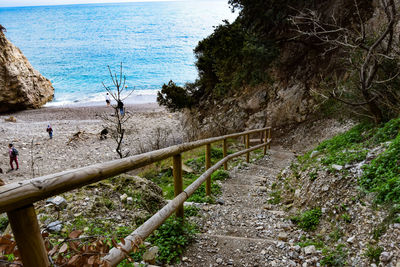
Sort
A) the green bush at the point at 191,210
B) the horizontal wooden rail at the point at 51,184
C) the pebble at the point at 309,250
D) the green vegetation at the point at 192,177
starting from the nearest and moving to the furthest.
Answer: the horizontal wooden rail at the point at 51,184
the pebble at the point at 309,250
the green bush at the point at 191,210
the green vegetation at the point at 192,177

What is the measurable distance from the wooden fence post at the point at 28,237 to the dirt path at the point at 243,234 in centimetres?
176

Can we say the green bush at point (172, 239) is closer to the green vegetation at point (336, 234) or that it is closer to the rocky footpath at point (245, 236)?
the rocky footpath at point (245, 236)

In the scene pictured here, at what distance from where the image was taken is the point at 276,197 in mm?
5398

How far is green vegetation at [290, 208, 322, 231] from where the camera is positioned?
11.8 ft

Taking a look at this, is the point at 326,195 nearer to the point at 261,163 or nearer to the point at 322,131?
the point at 261,163

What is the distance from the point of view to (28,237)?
120 centimetres

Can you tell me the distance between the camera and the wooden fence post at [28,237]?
1.17m

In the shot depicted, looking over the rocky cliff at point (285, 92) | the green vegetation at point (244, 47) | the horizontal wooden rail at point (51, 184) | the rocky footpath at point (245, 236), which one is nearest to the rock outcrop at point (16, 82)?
the green vegetation at point (244, 47)

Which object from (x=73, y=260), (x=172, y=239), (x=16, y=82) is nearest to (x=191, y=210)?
(x=172, y=239)

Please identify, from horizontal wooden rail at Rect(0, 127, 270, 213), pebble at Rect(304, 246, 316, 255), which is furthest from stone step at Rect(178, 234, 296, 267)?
horizontal wooden rail at Rect(0, 127, 270, 213)

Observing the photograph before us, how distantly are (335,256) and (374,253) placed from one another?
41cm

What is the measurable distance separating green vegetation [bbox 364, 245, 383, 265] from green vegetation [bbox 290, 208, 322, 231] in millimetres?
1040

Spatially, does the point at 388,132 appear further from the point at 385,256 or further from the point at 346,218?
the point at 385,256

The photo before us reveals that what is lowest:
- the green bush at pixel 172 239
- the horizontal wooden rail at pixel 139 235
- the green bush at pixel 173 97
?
the green bush at pixel 172 239
